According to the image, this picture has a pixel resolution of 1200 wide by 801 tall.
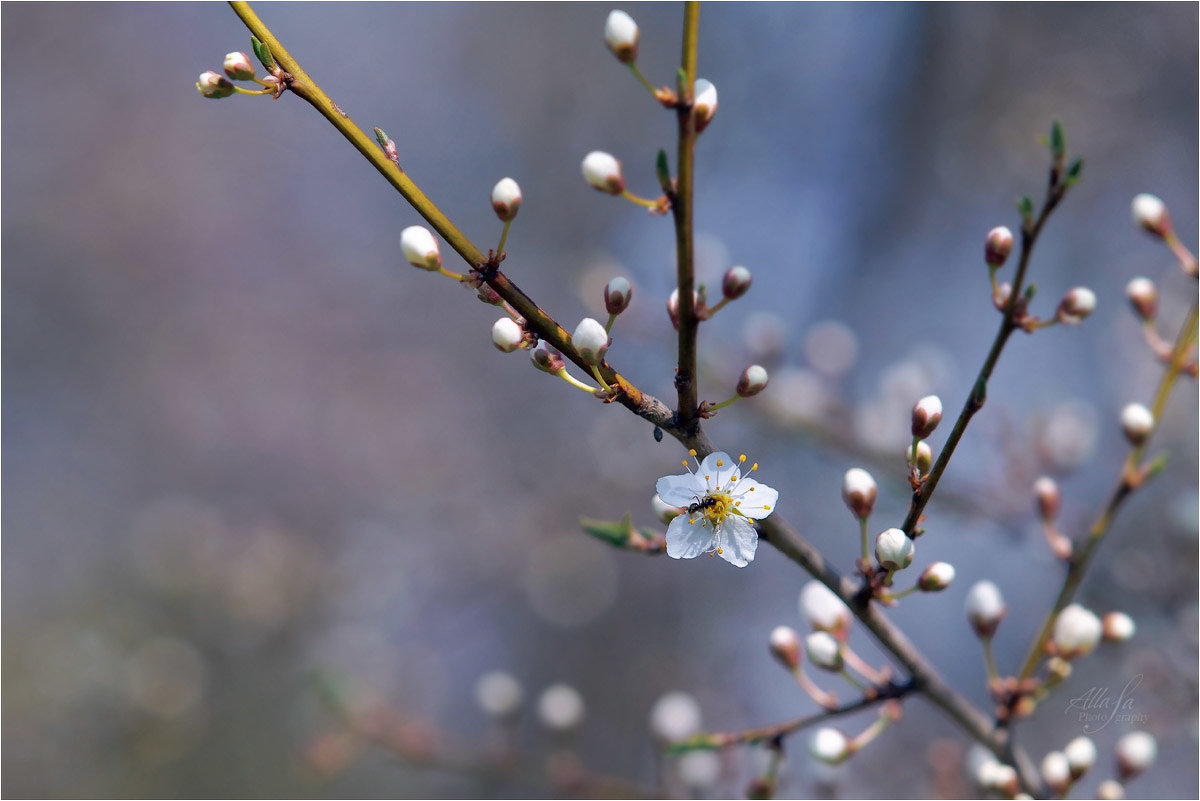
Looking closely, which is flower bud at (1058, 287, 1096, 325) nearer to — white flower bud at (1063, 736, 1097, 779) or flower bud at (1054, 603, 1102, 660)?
flower bud at (1054, 603, 1102, 660)

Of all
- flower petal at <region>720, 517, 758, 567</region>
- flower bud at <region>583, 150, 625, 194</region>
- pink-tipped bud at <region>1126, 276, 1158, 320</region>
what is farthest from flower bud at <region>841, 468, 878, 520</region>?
pink-tipped bud at <region>1126, 276, 1158, 320</region>

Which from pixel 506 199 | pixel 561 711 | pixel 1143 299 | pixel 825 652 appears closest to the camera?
pixel 506 199

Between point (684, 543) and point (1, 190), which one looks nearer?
point (684, 543)

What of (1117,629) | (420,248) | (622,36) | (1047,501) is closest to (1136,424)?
(1047,501)

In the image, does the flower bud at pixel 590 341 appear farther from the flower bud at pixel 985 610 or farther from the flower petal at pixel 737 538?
the flower bud at pixel 985 610

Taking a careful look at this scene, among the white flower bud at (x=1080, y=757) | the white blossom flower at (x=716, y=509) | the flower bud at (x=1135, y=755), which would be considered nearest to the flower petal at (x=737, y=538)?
the white blossom flower at (x=716, y=509)

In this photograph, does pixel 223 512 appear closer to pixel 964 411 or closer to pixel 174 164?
pixel 174 164

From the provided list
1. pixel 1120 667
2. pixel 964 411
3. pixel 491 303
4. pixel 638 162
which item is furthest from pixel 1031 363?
pixel 491 303

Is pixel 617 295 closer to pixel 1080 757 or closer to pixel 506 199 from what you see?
pixel 506 199
